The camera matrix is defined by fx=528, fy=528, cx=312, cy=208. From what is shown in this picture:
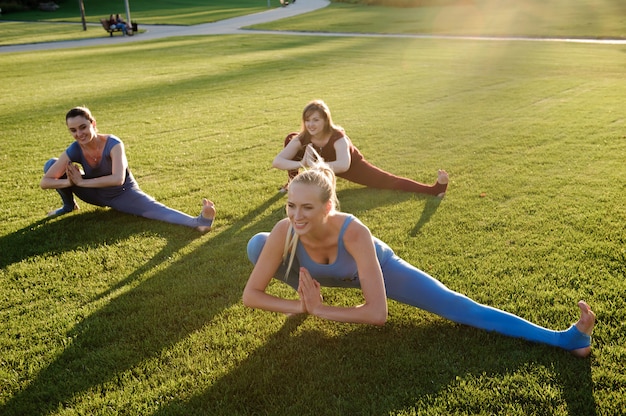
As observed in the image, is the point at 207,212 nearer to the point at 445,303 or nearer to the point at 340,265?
the point at 340,265

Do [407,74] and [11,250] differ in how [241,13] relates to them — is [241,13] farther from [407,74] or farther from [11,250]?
[11,250]

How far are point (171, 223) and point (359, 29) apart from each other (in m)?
29.3

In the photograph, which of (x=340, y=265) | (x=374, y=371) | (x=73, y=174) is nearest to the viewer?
(x=374, y=371)

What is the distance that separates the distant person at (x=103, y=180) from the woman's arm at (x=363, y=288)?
2.50 m

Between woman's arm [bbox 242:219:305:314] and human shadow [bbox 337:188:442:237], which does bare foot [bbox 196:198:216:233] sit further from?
woman's arm [bbox 242:219:305:314]

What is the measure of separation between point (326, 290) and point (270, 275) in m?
1.06

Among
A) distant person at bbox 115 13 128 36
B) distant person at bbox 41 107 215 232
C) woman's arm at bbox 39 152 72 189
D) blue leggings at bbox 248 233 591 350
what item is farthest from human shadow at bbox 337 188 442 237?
distant person at bbox 115 13 128 36

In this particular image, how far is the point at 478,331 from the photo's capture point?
3758mm

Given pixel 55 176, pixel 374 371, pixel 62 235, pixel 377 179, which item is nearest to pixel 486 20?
pixel 377 179

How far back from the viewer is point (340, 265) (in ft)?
11.6

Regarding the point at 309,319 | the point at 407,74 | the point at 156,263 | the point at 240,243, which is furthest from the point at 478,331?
the point at 407,74

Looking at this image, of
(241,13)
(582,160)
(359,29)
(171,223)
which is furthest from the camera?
(241,13)

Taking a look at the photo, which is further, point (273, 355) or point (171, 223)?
point (171, 223)

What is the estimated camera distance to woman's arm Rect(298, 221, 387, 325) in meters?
3.30
